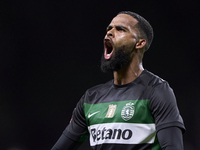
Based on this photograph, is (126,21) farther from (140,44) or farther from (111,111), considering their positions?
(111,111)

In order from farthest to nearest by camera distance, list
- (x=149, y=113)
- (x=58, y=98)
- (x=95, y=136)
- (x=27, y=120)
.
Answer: (x=58, y=98), (x=27, y=120), (x=95, y=136), (x=149, y=113)

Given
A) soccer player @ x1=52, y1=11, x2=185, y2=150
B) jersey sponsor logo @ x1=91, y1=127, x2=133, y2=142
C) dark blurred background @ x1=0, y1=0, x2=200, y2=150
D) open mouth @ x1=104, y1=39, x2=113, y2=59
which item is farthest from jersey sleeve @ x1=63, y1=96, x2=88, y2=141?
dark blurred background @ x1=0, y1=0, x2=200, y2=150

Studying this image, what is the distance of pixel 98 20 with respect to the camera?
4324mm

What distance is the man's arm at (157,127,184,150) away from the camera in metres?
1.19

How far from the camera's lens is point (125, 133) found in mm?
1316

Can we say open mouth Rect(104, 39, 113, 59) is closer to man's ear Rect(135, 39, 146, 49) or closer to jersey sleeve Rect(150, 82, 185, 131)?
man's ear Rect(135, 39, 146, 49)

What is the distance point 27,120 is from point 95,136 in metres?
2.52

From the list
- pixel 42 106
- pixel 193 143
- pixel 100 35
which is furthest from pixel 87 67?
pixel 193 143

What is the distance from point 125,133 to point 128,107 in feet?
0.34

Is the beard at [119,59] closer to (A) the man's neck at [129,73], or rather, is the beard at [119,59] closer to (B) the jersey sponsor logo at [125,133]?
(A) the man's neck at [129,73]

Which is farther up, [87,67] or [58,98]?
[87,67]

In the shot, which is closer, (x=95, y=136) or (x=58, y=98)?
(x=95, y=136)

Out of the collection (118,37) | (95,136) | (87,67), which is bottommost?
(87,67)

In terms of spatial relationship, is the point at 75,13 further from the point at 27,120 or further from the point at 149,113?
the point at 149,113
